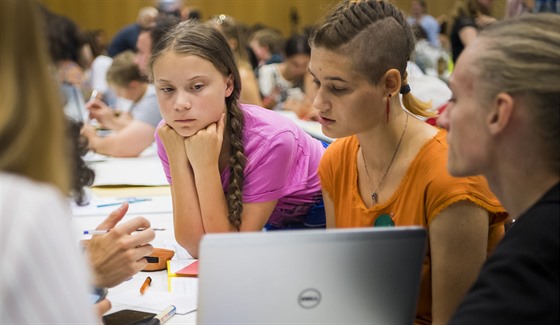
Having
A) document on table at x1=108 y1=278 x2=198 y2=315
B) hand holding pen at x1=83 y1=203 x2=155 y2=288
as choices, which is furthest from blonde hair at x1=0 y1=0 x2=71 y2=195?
document on table at x1=108 y1=278 x2=198 y2=315

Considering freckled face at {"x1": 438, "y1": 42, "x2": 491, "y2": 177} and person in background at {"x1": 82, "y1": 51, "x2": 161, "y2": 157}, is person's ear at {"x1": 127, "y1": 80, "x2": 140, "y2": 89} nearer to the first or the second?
person in background at {"x1": 82, "y1": 51, "x2": 161, "y2": 157}

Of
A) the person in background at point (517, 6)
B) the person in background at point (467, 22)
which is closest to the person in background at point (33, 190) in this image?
the person in background at point (467, 22)

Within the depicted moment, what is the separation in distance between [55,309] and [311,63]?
1.02 metres

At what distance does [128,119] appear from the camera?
12.5ft

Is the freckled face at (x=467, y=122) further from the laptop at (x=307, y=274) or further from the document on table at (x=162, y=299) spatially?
the document on table at (x=162, y=299)

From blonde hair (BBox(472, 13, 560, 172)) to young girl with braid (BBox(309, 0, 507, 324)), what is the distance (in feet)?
1.21

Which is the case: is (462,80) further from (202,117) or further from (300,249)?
(202,117)

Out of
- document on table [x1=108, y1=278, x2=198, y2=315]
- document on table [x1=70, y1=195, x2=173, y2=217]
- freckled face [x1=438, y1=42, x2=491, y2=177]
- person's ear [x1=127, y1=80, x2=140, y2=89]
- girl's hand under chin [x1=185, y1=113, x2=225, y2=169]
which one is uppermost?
freckled face [x1=438, y1=42, x2=491, y2=177]

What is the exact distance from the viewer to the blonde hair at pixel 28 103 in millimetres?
748

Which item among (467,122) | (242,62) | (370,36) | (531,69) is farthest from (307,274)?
(242,62)

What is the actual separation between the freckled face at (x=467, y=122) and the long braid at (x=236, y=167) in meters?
→ 0.83

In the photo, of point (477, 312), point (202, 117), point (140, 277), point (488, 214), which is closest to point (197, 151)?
point (202, 117)

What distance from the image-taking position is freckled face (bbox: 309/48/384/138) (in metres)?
1.58

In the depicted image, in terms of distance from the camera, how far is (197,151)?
1.93 meters
